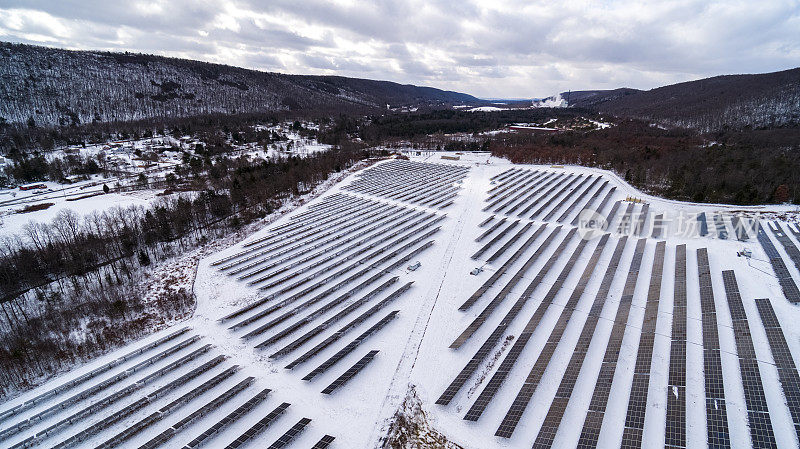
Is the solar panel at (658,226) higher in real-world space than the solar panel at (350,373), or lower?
higher

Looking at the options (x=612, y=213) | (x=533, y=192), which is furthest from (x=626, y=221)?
(x=533, y=192)

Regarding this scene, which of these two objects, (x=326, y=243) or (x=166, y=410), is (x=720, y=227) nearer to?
(x=326, y=243)

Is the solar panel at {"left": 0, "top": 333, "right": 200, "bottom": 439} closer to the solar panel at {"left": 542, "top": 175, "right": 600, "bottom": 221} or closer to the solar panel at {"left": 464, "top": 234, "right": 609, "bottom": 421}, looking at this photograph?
the solar panel at {"left": 464, "top": 234, "right": 609, "bottom": 421}

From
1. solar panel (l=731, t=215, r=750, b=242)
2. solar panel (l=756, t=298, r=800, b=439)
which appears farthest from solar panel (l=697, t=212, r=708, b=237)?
solar panel (l=756, t=298, r=800, b=439)

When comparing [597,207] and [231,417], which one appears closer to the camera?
[231,417]

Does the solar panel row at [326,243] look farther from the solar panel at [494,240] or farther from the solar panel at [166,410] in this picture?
the solar panel at [494,240]

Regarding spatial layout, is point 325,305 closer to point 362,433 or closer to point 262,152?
point 362,433

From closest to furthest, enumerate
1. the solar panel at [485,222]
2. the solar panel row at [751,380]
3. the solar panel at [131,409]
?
the solar panel row at [751,380] → the solar panel at [131,409] → the solar panel at [485,222]

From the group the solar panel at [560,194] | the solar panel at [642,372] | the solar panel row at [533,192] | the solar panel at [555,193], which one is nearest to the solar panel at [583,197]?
the solar panel at [560,194]
